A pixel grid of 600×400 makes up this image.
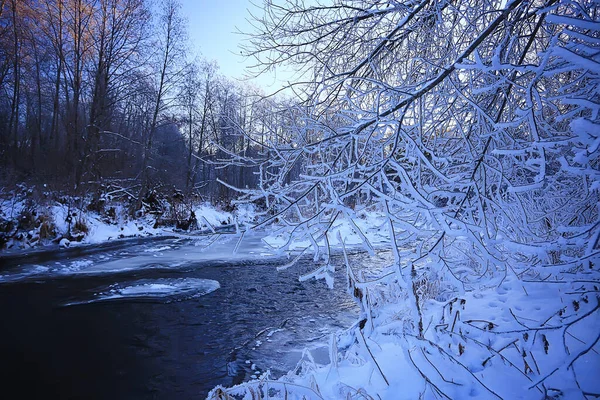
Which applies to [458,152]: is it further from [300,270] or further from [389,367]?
[300,270]

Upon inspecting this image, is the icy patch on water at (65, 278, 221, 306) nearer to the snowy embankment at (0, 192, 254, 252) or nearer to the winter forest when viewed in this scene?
the winter forest

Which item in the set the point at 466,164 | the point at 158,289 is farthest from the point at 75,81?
the point at 466,164

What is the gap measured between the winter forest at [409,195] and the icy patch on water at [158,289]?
4.0 inches

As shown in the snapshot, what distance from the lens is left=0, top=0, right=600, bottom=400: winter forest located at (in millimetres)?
1611

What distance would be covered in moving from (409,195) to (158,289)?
6.33 meters

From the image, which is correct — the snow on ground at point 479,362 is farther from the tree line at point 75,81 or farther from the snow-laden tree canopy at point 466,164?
the tree line at point 75,81

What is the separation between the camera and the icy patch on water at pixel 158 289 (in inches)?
259

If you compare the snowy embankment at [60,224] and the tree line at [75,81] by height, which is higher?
the tree line at [75,81]

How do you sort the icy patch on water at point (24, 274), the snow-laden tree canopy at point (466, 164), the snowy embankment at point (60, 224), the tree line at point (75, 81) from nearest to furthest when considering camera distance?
the snow-laden tree canopy at point (466, 164) → the icy patch on water at point (24, 274) → the snowy embankment at point (60, 224) → the tree line at point (75, 81)

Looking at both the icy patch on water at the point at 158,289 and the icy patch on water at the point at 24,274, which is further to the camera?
the icy patch on water at the point at 24,274

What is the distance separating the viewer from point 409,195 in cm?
249

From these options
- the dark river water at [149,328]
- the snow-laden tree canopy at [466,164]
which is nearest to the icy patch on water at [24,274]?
the dark river water at [149,328]

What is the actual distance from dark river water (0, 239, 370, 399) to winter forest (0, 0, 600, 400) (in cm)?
18

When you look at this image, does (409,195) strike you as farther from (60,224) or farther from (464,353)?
(60,224)
